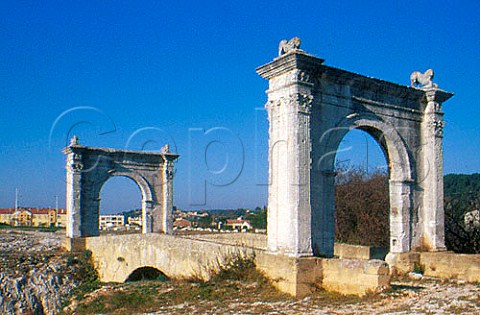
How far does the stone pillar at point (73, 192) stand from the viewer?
19906mm

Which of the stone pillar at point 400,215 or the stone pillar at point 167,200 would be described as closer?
the stone pillar at point 400,215

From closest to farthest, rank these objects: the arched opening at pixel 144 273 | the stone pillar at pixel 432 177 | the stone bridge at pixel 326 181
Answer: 1. the stone bridge at pixel 326 181
2. the stone pillar at pixel 432 177
3. the arched opening at pixel 144 273

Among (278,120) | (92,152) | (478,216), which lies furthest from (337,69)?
(92,152)

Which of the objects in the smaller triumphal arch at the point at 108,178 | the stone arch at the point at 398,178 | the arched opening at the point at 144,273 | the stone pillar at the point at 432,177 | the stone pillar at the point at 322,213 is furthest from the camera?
the smaller triumphal arch at the point at 108,178

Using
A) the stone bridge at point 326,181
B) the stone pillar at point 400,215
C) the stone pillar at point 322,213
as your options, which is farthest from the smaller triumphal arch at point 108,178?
the stone pillar at point 400,215

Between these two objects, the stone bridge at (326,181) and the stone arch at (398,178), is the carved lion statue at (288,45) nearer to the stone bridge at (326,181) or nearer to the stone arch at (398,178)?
the stone bridge at (326,181)

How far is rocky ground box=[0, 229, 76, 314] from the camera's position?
50.5 ft

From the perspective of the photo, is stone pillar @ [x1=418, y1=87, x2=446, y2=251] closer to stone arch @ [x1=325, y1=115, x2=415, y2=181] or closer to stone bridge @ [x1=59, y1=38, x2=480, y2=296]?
stone bridge @ [x1=59, y1=38, x2=480, y2=296]

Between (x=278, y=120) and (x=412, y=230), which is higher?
(x=278, y=120)

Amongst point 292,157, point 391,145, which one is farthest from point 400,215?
point 292,157

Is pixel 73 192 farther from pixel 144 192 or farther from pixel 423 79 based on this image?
pixel 423 79

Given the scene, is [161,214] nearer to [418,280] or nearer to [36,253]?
[36,253]

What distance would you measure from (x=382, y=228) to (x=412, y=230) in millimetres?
8132

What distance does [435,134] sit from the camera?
1170 cm
